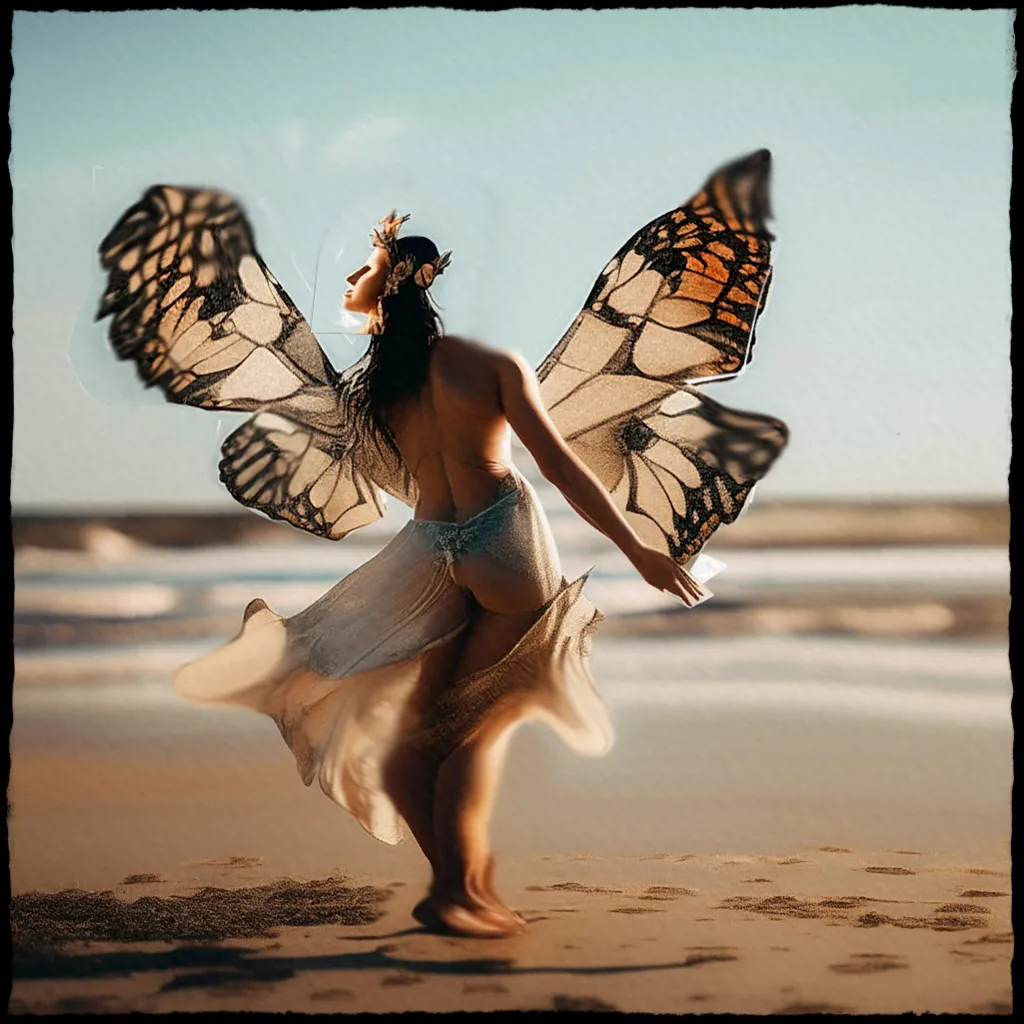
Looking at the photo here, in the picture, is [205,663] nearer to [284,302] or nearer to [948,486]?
[284,302]

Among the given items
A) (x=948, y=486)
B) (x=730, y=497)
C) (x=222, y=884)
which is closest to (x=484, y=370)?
(x=730, y=497)

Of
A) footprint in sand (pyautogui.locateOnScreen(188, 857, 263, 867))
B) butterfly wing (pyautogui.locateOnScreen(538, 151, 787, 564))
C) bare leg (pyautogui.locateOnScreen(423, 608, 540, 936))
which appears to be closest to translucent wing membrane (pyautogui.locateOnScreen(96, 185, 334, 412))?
butterfly wing (pyautogui.locateOnScreen(538, 151, 787, 564))

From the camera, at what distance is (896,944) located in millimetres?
2250

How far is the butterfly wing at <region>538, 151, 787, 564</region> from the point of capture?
2.24 metres

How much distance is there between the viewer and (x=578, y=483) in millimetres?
2156

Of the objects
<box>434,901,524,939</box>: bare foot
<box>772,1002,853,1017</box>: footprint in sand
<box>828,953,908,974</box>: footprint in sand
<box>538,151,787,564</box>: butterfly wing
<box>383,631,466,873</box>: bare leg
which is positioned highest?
<box>538,151,787,564</box>: butterfly wing

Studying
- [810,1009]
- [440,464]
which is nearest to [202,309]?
[440,464]

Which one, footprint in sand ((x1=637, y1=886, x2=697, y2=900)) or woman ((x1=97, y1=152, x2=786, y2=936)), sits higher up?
woman ((x1=97, y1=152, x2=786, y2=936))

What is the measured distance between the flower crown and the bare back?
11cm

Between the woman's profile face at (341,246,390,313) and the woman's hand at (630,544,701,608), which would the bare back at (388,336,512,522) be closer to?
the woman's profile face at (341,246,390,313)

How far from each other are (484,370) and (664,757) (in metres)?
0.74

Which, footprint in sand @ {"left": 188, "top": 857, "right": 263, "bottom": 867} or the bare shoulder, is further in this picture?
footprint in sand @ {"left": 188, "top": 857, "right": 263, "bottom": 867}

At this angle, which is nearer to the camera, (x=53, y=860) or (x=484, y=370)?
(x=484, y=370)

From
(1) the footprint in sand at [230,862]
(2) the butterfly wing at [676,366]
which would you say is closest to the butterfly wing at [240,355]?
(2) the butterfly wing at [676,366]
